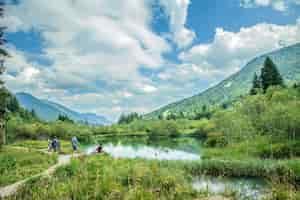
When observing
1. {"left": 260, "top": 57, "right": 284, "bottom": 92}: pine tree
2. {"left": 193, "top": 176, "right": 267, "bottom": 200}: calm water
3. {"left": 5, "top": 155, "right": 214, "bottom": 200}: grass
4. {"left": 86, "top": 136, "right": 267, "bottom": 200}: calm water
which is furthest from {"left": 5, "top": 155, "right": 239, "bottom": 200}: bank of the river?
{"left": 260, "top": 57, "right": 284, "bottom": 92}: pine tree

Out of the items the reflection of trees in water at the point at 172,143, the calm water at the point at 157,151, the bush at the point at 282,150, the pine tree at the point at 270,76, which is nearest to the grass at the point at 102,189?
the calm water at the point at 157,151

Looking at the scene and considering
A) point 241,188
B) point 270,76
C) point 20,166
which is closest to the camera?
point 241,188

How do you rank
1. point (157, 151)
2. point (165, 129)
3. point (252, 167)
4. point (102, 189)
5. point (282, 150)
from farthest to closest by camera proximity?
point (165, 129) < point (157, 151) < point (282, 150) < point (252, 167) < point (102, 189)

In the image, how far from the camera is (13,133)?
75375 millimetres

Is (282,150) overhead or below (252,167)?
overhead

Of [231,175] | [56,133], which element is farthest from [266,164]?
[56,133]

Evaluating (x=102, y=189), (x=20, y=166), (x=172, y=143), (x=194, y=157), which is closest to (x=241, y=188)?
(x=102, y=189)

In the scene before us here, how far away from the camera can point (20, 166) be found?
811 inches

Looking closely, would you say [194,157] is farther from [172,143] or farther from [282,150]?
[172,143]

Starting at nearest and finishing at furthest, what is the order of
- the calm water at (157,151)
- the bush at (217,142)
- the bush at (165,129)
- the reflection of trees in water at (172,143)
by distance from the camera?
the calm water at (157,151), the bush at (217,142), the reflection of trees in water at (172,143), the bush at (165,129)

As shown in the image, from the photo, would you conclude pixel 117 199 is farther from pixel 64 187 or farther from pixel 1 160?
pixel 1 160

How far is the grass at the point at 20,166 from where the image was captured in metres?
16.6

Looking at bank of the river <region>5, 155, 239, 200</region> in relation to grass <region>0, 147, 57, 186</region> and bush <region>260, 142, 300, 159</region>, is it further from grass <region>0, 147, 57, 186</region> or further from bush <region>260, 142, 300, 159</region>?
bush <region>260, 142, 300, 159</region>

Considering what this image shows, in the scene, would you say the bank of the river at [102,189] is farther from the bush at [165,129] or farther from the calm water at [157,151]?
the bush at [165,129]
